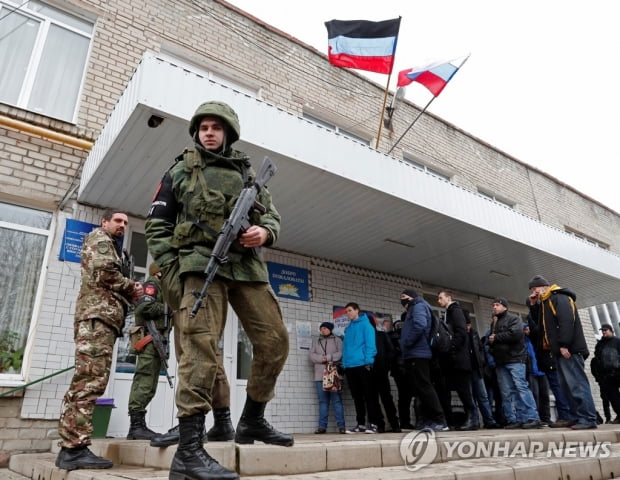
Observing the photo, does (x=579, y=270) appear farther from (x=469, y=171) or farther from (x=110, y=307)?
(x=110, y=307)

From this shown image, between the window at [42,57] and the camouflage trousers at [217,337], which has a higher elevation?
the window at [42,57]

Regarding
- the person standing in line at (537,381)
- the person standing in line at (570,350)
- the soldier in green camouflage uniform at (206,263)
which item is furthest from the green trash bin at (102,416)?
the person standing in line at (537,381)

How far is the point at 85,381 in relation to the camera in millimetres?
2982

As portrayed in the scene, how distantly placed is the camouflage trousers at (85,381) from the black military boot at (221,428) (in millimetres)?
795

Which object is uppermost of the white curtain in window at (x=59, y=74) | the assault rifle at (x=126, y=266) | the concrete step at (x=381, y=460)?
the white curtain in window at (x=59, y=74)

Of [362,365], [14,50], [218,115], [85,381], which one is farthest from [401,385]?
[14,50]

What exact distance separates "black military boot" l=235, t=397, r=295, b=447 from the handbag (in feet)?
12.6

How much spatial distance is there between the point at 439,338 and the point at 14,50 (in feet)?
22.4

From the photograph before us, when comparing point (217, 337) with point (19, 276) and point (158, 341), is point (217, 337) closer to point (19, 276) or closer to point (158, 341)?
point (158, 341)

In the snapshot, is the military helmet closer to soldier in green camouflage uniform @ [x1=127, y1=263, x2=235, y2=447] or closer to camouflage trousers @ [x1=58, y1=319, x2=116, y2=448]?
camouflage trousers @ [x1=58, y1=319, x2=116, y2=448]

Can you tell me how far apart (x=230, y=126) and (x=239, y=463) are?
181 cm

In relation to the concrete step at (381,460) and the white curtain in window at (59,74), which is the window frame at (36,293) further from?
the white curtain in window at (59,74)

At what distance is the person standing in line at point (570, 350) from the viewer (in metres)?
5.03

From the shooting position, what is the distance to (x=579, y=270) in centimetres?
840
